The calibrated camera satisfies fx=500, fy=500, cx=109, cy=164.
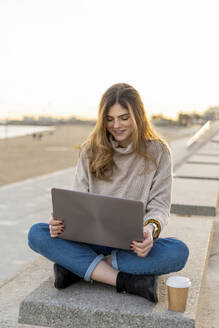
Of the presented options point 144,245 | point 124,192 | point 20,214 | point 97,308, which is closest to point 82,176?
point 124,192

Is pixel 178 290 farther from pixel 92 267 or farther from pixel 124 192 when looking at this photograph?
pixel 124 192

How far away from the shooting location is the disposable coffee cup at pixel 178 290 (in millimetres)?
2244

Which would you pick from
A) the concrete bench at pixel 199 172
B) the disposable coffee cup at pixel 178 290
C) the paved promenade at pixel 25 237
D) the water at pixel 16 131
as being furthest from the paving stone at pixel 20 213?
the water at pixel 16 131

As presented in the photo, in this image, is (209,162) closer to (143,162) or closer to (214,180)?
(214,180)

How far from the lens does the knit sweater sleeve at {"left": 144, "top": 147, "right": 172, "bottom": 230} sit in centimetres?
273

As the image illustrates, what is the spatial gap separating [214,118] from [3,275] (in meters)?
19.2

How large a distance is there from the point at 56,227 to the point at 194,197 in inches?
106

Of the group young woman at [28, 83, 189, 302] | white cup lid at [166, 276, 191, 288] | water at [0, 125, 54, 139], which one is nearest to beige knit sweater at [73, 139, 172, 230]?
young woman at [28, 83, 189, 302]

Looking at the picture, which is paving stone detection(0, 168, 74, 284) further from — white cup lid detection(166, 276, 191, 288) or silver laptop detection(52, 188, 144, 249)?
white cup lid detection(166, 276, 191, 288)

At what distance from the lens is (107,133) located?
9.50ft

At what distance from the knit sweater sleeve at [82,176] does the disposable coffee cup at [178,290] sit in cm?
87

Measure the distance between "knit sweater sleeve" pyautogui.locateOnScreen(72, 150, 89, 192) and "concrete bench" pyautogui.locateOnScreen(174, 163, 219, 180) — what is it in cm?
370

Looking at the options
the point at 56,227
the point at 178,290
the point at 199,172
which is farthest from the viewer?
the point at 199,172

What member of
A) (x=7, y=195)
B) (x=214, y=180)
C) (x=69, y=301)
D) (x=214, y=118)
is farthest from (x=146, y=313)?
(x=214, y=118)
